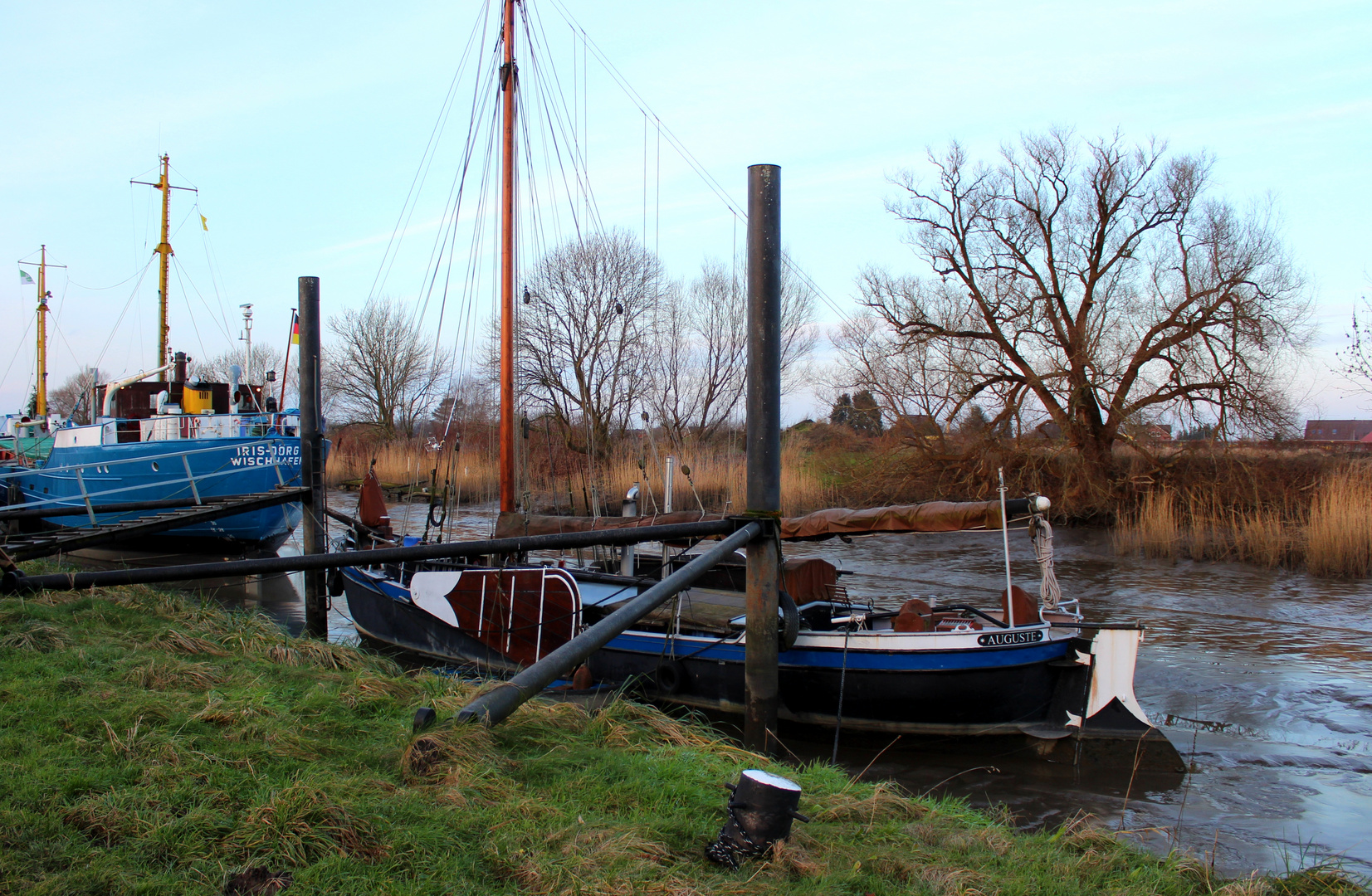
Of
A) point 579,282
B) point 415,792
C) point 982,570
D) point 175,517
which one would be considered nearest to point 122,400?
point 579,282

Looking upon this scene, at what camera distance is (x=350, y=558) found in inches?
275

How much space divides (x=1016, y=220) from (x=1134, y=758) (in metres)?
19.1

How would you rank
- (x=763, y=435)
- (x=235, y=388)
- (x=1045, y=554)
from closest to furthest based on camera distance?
(x=763, y=435) → (x=1045, y=554) → (x=235, y=388)

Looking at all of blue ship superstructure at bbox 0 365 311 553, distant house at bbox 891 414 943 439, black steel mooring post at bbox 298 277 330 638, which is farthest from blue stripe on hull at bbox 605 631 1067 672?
distant house at bbox 891 414 943 439

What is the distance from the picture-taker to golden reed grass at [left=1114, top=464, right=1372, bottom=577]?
1647 cm

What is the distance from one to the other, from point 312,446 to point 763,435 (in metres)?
7.05

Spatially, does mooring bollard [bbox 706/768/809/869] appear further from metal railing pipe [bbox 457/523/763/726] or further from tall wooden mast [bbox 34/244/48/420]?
tall wooden mast [bbox 34/244/48/420]

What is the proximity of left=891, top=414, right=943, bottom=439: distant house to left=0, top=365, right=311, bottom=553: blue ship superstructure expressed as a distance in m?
16.1

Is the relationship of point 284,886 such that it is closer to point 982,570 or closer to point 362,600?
point 362,600

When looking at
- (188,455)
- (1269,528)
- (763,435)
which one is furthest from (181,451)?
(1269,528)

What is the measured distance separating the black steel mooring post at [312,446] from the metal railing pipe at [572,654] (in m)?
6.68

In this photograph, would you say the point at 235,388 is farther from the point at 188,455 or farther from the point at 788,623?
the point at 788,623

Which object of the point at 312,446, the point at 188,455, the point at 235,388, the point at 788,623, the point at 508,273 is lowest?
the point at 788,623

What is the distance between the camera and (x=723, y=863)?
3.52 metres
